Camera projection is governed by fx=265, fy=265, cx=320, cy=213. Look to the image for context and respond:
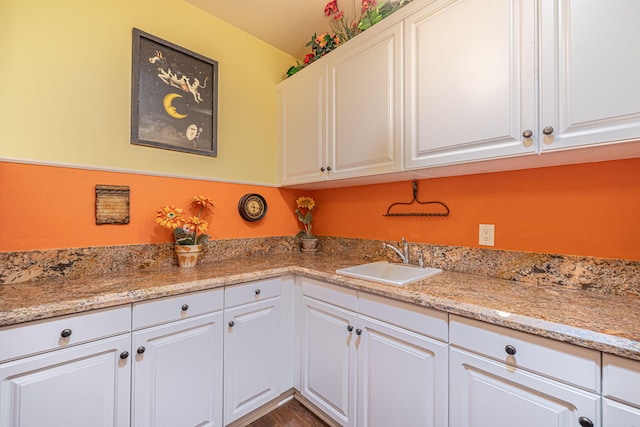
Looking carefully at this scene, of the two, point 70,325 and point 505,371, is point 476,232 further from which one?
point 70,325

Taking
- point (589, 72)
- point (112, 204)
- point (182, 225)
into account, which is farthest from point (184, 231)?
point (589, 72)

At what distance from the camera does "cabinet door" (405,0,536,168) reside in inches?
41.0

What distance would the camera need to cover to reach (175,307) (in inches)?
47.1

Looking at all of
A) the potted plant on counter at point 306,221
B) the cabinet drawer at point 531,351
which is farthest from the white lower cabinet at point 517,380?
the potted plant on counter at point 306,221

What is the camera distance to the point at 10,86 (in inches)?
47.2

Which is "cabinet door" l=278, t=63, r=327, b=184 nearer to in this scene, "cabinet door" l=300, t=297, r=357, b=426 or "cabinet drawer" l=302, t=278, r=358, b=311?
"cabinet drawer" l=302, t=278, r=358, b=311

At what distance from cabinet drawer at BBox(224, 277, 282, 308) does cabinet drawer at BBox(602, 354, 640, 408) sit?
135 cm

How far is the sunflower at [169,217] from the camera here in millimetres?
1524

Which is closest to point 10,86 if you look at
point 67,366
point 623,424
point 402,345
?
point 67,366

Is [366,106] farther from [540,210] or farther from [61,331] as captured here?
[61,331]

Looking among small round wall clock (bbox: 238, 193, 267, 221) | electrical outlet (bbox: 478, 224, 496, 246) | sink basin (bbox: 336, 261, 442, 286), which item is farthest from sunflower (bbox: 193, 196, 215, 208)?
electrical outlet (bbox: 478, 224, 496, 246)

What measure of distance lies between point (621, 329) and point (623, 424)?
0.77 feet

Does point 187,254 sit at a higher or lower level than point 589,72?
lower

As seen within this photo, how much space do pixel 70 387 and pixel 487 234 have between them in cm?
193
